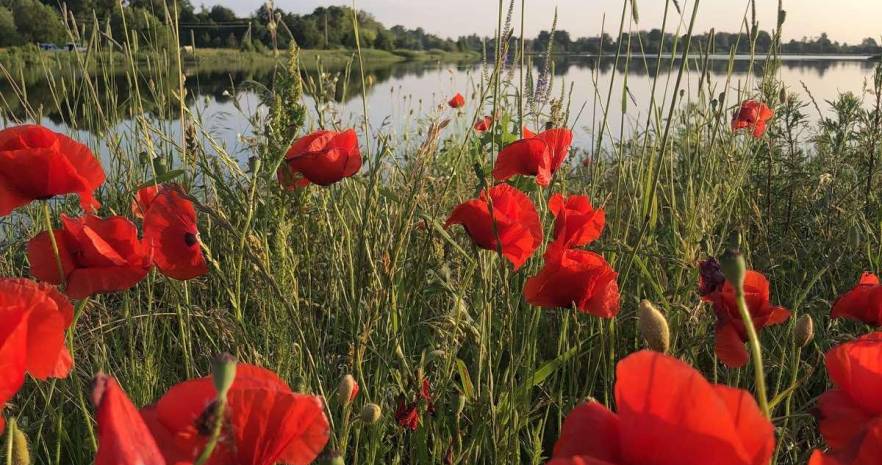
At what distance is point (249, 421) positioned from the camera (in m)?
0.39

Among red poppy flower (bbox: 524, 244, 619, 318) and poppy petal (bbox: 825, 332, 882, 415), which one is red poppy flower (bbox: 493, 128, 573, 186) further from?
poppy petal (bbox: 825, 332, 882, 415)

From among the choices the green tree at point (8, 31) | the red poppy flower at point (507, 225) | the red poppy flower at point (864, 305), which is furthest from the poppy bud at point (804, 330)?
the green tree at point (8, 31)

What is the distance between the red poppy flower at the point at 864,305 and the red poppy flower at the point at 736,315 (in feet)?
0.44

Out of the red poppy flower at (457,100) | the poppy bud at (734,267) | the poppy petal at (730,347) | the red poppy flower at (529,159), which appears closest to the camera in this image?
the poppy bud at (734,267)

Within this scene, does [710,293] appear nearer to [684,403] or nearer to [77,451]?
[684,403]

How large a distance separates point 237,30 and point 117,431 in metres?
6.14

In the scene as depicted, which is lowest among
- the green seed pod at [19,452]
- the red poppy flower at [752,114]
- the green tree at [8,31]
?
the green seed pod at [19,452]

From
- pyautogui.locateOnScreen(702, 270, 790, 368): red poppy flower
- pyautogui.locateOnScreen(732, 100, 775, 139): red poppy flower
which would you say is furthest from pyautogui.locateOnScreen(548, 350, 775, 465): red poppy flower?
pyautogui.locateOnScreen(732, 100, 775, 139): red poppy flower

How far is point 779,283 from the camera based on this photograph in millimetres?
1866

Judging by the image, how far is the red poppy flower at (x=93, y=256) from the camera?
2.72ft

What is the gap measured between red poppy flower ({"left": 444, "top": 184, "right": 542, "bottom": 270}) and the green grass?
0.11 feet

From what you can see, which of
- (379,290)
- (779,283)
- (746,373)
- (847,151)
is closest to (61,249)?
(379,290)

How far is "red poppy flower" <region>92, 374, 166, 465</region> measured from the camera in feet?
0.98

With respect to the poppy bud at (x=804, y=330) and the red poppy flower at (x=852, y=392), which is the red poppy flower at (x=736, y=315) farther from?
the red poppy flower at (x=852, y=392)
